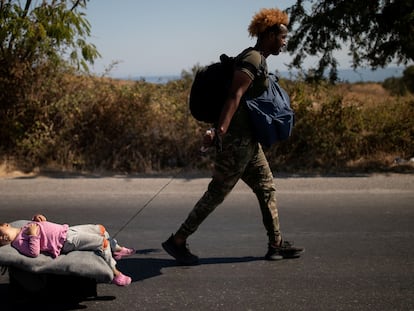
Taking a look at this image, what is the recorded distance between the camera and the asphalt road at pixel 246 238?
4000mm

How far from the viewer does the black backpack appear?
445cm

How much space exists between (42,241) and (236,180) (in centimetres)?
155

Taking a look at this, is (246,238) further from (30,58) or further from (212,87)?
(30,58)

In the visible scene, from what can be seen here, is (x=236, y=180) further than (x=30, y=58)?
No

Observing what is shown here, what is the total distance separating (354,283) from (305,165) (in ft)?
15.2

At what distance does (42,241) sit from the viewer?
3799 mm

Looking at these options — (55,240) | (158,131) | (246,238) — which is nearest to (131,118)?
(158,131)

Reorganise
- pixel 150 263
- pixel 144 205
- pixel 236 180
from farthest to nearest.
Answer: pixel 144 205, pixel 150 263, pixel 236 180

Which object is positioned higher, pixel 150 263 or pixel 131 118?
pixel 131 118

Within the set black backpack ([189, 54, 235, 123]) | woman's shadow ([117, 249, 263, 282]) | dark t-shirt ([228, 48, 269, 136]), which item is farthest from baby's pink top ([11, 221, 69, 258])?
dark t-shirt ([228, 48, 269, 136])

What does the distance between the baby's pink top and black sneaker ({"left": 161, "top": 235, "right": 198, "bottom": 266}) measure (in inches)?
40.8

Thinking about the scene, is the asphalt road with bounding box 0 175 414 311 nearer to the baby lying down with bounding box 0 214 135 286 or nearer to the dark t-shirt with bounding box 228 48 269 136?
the baby lying down with bounding box 0 214 135 286

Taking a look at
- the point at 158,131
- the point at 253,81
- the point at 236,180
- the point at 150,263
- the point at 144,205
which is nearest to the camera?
the point at 253,81

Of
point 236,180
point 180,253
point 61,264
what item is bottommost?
point 180,253
